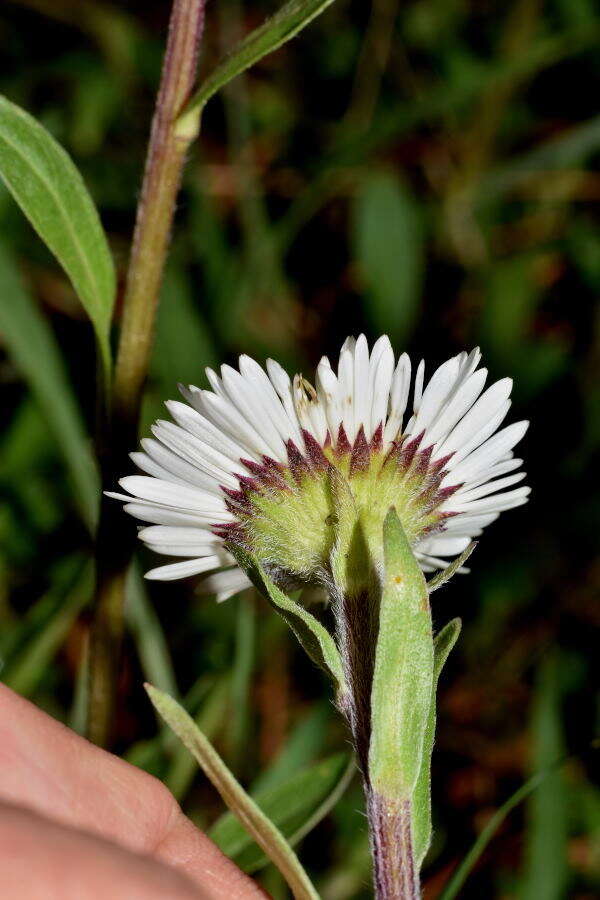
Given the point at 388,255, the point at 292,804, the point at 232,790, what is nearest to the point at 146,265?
the point at 232,790

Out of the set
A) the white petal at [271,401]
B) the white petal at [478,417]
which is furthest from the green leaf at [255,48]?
the white petal at [478,417]

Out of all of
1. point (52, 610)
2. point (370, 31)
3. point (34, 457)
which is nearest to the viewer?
point (52, 610)

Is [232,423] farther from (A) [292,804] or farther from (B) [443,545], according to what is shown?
(A) [292,804]

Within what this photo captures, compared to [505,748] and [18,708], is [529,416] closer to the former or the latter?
[505,748]

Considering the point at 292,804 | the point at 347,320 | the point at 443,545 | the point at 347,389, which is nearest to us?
the point at 347,389

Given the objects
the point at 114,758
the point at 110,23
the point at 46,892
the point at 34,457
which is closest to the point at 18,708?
the point at 114,758

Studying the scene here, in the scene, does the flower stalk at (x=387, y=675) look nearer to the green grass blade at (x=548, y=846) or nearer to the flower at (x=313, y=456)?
the flower at (x=313, y=456)
